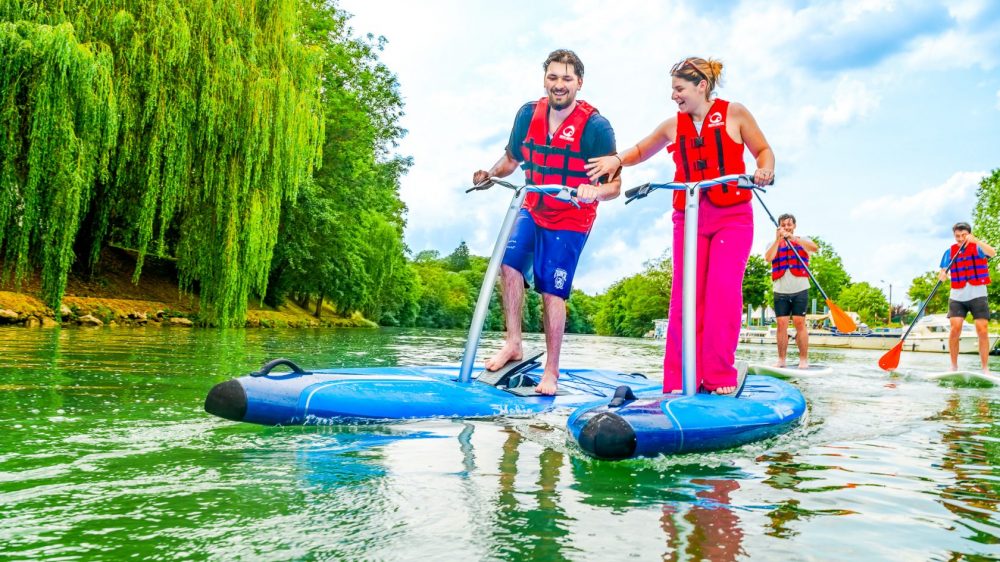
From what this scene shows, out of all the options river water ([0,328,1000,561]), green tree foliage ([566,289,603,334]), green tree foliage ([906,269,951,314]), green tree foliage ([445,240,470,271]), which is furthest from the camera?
green tree foliage ([445,240,470,271])

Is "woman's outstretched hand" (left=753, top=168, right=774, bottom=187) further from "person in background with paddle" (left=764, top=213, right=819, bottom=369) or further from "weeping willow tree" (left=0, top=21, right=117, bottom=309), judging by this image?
"weeping willow tree" (left=0, top=21, right=117, bottom=309)

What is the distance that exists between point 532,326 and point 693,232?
7016 cm

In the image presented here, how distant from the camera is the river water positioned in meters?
2.04

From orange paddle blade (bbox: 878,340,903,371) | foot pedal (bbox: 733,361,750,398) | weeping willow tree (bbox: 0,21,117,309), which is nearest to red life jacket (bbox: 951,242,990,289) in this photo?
orange paddle blade (bbox: 878,340,903,371)

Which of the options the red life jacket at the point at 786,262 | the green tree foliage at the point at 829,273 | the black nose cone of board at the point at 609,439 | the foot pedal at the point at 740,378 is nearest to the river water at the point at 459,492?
the black nose cone of board at the point at 609,439

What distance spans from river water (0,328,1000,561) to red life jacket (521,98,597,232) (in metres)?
1.31

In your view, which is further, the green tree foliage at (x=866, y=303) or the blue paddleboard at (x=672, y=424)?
the green tree foliage at (x=866, y=303)

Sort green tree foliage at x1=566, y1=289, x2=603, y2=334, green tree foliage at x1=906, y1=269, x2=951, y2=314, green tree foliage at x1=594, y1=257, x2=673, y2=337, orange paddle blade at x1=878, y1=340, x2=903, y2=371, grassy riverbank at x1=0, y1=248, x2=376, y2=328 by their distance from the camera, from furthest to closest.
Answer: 1. green tree foliage at x1=566, y1=289, x2=603, y2=334
2. green tree foliage at x1=594, y1=257, x2=673, y2=337
3. green tree foliage at x1=906, y1=269, x2=951, y2=314
4. grassy riverbank at x1=0, y1=248, x2=376, y2=328
5. orange paddle blade at x1=878, y1=340, x2=903, y2=371

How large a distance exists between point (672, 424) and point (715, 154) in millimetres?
1848

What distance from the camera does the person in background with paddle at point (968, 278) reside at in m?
9.11

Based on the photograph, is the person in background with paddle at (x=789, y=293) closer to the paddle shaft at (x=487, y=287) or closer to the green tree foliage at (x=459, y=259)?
the paddle shaft at (x=487, y=287)

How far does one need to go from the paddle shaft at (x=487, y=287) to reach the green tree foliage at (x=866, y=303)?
64.1 meters

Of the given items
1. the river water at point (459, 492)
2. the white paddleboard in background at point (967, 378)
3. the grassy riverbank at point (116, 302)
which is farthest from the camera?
the grassy riverbank at point (116, 302)

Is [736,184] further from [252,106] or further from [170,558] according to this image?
[252,106]
